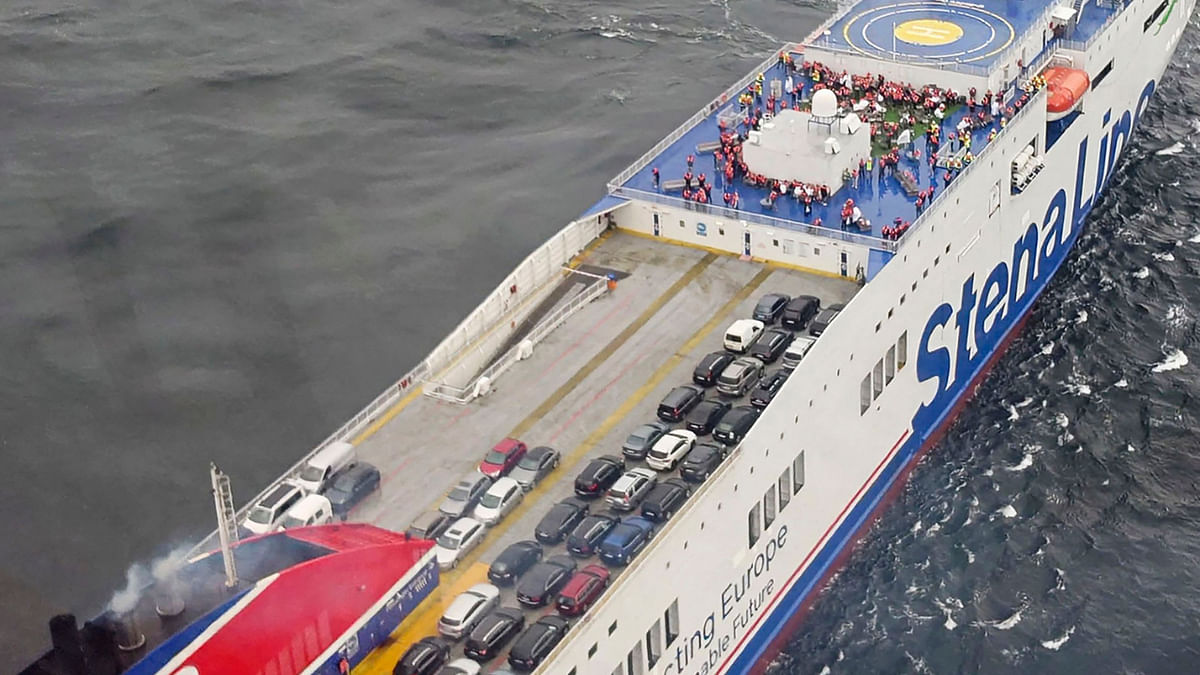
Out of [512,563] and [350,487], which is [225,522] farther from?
[350,487]

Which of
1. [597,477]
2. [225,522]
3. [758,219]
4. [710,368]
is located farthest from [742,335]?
[225,522]

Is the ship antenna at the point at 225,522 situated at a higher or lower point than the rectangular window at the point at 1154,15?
higher

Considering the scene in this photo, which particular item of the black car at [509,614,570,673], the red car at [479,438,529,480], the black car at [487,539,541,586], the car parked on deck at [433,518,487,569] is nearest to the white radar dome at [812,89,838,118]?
the red car at [479,438,529,480]

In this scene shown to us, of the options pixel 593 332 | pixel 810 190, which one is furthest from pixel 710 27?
pixel 593 332

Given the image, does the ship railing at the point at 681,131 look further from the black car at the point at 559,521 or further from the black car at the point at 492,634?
the black car at the point at 492,634

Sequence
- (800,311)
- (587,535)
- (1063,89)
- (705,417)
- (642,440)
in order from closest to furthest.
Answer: (587,535)
(642,440)
(705,417)
(800,311)
(1063,89)

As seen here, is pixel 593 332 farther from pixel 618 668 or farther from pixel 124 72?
pixel 124 72

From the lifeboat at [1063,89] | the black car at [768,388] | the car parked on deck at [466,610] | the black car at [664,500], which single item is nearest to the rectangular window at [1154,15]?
the lifeboat at [1063,89]
